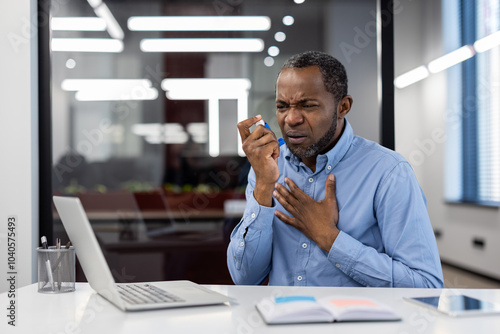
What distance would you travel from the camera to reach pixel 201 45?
9.54ft

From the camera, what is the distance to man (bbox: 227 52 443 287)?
1588 mm

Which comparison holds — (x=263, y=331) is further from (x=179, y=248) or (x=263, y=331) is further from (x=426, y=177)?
(x=426, y=177)

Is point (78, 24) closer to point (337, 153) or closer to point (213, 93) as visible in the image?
point (213, 93)

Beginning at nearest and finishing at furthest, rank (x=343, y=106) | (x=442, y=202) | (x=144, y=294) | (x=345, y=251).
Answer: (x=144, y=294) → (x=345, y=251) → (x=343, y=106) → (x=442, y=202)

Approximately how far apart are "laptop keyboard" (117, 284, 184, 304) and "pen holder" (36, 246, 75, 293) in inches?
5.6

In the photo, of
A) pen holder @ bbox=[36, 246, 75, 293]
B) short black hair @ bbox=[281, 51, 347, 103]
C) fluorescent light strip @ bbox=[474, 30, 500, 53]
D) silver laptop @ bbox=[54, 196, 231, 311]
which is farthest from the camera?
fluorescent light strip @ bbox=[474, 30, 500, 53]

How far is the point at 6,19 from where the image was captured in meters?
2.50

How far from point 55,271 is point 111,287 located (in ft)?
1.06

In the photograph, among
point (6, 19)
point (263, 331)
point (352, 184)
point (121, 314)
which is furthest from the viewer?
point (6, 19)

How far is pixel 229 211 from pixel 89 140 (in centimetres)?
86

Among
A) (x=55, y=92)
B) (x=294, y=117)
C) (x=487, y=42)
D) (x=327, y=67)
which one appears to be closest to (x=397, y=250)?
(x=294, y=117)

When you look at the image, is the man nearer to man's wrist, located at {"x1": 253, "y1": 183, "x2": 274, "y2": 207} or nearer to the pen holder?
man's wrist, located at {"x1": 253, "y1": 183, "x2": 274, "y2": 207}

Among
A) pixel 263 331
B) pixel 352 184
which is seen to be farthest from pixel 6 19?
pixel 263 331

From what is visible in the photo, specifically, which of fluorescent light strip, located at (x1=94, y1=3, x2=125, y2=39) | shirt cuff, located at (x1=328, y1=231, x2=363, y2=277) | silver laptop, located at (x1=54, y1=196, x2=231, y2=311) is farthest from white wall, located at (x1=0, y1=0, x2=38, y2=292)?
shirt cuff, located at (x1=328, y1=231, x2=363, y2=277)
